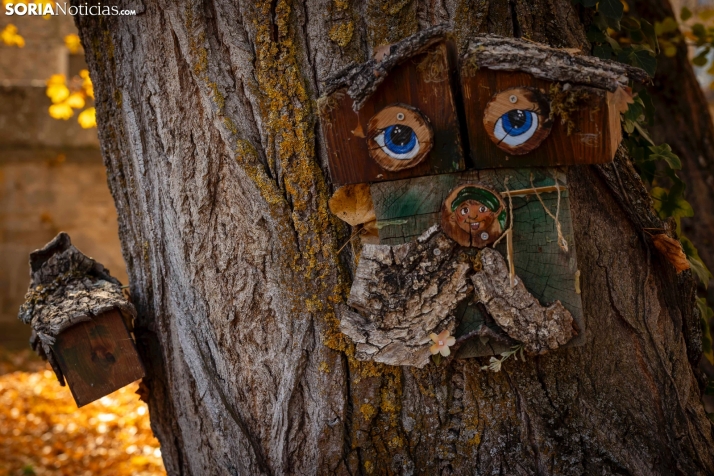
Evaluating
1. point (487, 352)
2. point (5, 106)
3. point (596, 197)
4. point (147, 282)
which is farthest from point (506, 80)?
point (5, 106)

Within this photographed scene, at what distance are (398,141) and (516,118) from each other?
0.94ft

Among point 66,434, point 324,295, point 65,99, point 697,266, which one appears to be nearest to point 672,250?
point 697,266

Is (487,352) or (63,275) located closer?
(487,352)

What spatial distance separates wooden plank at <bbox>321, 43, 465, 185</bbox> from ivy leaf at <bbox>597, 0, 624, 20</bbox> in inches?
26.8

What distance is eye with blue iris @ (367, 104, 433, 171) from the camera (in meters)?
1.49

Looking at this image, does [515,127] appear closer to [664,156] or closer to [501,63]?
[501,63]

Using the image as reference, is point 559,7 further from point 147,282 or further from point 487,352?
point 147,282

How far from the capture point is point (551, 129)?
1.45 m

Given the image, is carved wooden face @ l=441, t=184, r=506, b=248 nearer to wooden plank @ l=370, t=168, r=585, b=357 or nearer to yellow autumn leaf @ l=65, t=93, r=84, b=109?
wooden plank @ l=370, t=168, r=585, b=357

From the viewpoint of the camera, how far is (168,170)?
74.0 inches

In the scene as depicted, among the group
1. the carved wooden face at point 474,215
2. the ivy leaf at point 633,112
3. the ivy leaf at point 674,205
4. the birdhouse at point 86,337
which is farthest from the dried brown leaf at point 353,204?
the ivy leaf at point 674,205

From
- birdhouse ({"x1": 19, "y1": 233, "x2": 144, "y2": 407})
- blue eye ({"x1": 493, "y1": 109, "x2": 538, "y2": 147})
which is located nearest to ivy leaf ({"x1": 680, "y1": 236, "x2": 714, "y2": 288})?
blue eye ({"x1": 493, "y1": 109, "x2": 538, "y2": 147})

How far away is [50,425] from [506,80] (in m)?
4.91

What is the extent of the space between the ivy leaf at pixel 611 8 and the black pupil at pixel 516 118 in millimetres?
675
